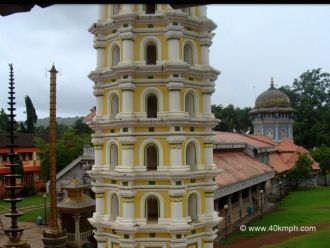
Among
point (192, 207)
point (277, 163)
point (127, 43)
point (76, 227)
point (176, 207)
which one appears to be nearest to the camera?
point (176, 207)

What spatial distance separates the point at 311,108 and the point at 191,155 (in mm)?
58580

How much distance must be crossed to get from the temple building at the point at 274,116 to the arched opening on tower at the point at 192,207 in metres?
43.6

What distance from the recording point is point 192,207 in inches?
589

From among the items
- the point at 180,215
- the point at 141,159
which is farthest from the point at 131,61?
the point at 180,215

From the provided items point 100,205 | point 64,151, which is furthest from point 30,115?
point 100,205

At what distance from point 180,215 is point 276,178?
30708mm

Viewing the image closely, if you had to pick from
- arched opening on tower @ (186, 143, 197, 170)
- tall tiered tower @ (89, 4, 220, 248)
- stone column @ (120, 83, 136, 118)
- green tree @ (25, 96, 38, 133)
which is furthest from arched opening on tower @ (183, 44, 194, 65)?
green tree @ (25, 96, 38, 133)

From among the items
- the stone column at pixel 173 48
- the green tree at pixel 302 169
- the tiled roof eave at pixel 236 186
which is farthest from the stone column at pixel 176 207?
the green tree at pixel 302 169

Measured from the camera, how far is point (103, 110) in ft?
50.6

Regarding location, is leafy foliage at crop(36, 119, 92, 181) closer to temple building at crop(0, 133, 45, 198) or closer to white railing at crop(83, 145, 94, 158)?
white railing at crop(83, 145, 94, 158)

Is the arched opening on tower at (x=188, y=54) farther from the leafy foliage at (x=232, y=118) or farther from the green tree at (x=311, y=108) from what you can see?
the leafy foliage at (x=232, y=118)

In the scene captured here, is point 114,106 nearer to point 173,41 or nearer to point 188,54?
point 173,41

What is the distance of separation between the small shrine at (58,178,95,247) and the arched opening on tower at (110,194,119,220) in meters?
8.03

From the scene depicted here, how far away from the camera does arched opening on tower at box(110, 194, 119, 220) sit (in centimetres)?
1489
